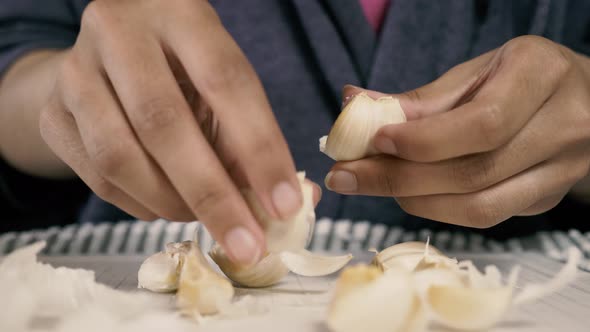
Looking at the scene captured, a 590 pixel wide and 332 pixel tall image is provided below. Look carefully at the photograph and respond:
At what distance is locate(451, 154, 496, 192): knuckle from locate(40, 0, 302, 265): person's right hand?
169 millimetres

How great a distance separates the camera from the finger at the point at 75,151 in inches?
18.1

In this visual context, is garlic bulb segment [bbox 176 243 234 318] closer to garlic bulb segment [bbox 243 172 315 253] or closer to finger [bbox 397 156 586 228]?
garlic bulb segment [bbox 243 172 315 253]

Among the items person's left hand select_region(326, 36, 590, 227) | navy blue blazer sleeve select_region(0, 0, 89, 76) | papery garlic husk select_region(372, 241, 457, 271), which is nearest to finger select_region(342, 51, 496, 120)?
person's left hand select_region(326, 36, 590, 227)

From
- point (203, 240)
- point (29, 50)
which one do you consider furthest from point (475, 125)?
point (29, 50)

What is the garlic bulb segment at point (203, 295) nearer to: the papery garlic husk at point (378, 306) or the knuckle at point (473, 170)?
the papery garlic husk at point (378, 306)

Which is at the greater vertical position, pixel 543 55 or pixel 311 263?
pixel 543 55

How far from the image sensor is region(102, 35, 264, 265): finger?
0.36 meters

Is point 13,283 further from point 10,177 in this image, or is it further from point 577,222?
point 577,222

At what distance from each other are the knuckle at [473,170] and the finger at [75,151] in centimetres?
26

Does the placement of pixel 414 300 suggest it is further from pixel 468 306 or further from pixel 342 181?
pixel 342 181

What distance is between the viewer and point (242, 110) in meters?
0.37

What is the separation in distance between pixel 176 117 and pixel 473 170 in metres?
0.25

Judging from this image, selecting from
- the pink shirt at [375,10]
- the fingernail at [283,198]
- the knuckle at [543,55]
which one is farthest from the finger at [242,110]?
the pink shirt at [375,10]

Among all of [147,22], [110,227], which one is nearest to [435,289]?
[147,22]
